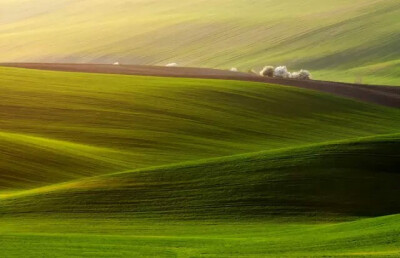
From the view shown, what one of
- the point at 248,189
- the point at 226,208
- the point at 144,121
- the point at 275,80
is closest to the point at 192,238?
the point at 226,208

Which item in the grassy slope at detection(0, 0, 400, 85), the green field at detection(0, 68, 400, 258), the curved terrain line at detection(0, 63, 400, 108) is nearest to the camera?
the green field at detection(0, 68, 400, 258)

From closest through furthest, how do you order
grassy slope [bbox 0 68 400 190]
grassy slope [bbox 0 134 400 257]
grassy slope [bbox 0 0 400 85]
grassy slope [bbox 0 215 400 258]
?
grassy slope [bbox 0 215 400 258] < grassy slope [bbox 0 134 400 257] < grassy slope [bbox 0 68 400 190] < grassy slope [bbox 0 0 400 85]

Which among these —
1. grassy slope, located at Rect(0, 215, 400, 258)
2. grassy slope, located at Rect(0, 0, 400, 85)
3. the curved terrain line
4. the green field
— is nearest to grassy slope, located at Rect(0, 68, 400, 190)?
the green field

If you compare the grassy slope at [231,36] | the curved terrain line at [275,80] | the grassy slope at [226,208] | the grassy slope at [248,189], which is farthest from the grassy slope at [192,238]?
the grassy slope at [231,36]

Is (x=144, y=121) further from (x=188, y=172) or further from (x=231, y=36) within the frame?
(x=231, y=36)

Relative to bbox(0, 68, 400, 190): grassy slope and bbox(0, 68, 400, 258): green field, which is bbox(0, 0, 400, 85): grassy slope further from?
bbox(0, 68, 400, 258): green field

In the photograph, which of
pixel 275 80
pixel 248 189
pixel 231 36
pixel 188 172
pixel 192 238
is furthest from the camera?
pixel 231 36

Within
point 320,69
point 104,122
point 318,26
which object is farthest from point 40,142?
point 318,26
